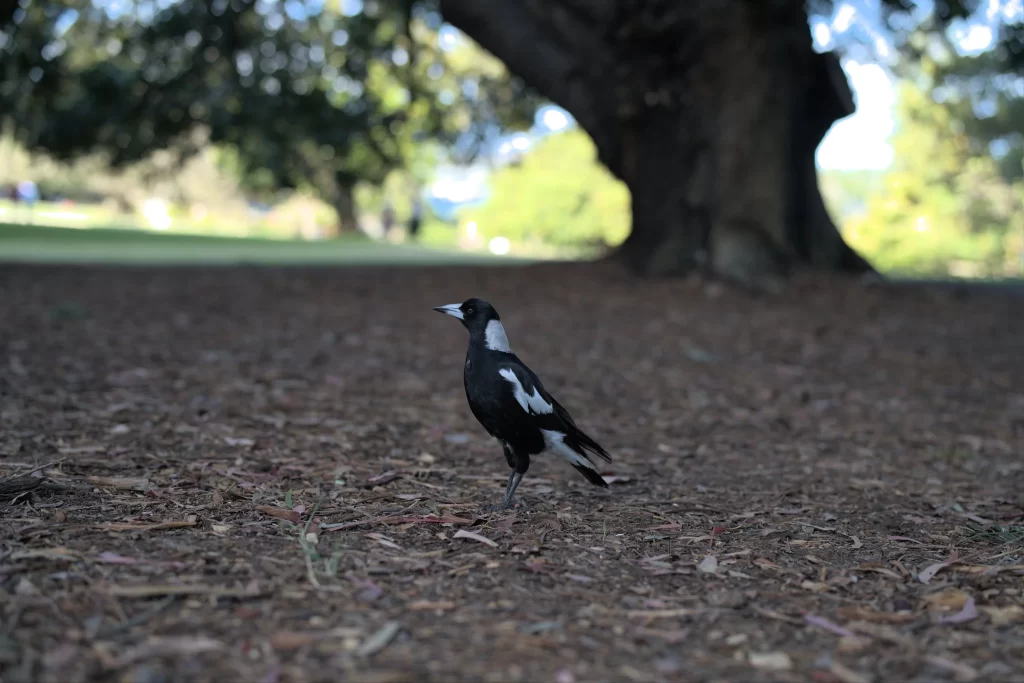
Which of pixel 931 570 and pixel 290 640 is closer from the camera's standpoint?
pixel 290 640

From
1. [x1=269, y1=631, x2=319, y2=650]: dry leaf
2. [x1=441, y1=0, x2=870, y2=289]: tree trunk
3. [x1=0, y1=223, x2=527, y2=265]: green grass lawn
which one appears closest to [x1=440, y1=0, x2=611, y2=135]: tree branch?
[x1=441, y1=0, x2=870, y2=289]: tree trunk

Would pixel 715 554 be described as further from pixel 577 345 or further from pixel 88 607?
pixel 577 345

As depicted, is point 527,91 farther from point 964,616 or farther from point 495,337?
point 964,616

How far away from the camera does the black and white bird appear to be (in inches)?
145

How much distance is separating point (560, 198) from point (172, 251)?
1855cm

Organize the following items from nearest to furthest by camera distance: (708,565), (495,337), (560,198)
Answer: (708,565)
(495,337)
(560,198)

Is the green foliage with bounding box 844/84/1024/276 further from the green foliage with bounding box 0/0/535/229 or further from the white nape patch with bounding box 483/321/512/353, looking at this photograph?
the white nape patch with bounding box 483/321/512/353

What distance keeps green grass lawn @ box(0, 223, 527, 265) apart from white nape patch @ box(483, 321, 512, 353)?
10.1 meters

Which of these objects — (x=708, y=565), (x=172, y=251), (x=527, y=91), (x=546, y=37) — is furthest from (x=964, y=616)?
(x=172, y=251)

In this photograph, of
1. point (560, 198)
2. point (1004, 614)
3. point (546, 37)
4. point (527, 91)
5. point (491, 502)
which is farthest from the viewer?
point (560, 198)

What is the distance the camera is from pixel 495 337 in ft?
12.5

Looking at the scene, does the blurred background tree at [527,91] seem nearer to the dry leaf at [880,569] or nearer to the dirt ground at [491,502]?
the dirt ground at [491,502]

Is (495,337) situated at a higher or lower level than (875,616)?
higher

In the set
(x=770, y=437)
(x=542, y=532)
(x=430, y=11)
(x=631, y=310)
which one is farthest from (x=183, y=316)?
(x=430, y=11)
